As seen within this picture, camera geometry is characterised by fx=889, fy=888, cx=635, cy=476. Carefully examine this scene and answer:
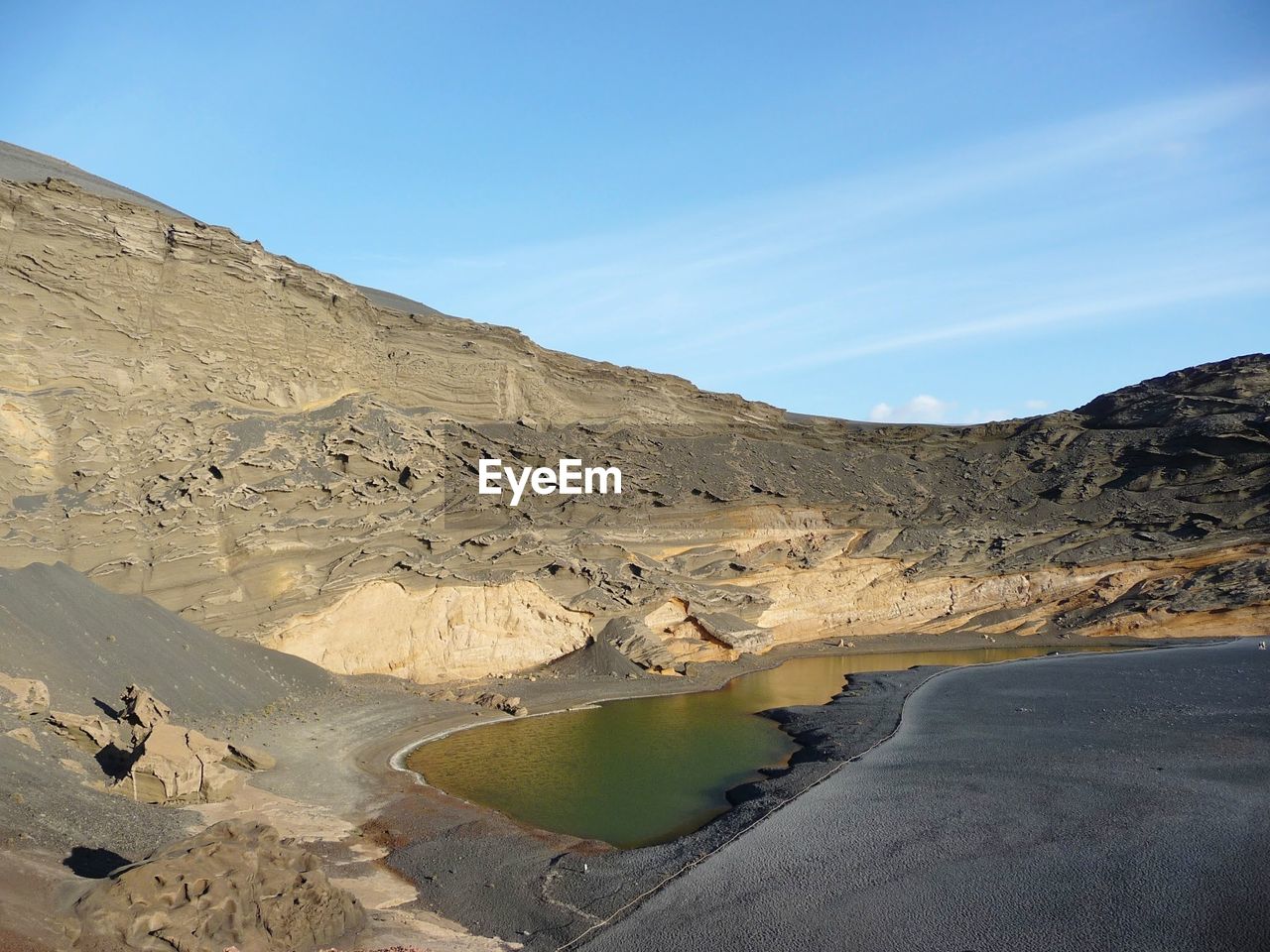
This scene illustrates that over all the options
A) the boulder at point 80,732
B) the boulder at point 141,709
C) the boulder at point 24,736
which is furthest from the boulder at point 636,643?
the boulder at point 24,736

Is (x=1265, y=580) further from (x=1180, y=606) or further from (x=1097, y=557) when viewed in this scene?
(x=1097, y=557)

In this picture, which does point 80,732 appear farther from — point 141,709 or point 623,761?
point 623,761

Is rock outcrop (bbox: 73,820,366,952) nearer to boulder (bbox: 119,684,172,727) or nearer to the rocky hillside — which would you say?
boulder (bbox: 119,684,172,727)

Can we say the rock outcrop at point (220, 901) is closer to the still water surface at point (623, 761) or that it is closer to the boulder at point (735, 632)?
the still water surface at point (623, 761)

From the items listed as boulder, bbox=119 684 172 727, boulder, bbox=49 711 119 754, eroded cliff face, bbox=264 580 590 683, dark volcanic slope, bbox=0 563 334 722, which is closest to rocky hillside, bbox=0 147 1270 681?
eroded cliff face, bbox=264 580 590 683

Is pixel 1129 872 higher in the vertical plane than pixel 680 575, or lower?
lower

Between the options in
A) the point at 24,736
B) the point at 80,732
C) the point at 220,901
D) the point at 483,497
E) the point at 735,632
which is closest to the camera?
the point at 220,901

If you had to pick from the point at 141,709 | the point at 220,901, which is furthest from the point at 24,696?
the point at 220,901

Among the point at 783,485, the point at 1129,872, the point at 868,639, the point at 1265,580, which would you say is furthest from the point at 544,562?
the point at 1265,580
